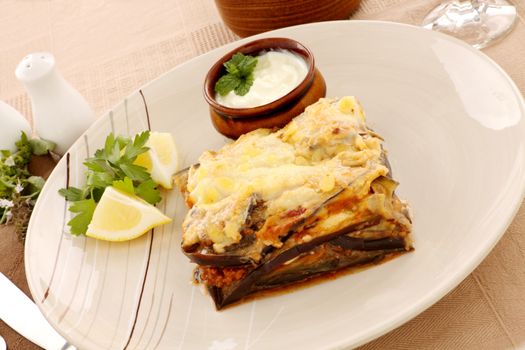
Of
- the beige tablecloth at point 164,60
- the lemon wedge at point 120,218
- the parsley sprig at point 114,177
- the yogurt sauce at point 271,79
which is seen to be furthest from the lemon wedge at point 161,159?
the beige tablecloth at point 164,60

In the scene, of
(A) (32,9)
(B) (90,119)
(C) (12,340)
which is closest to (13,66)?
(A) (32,9)

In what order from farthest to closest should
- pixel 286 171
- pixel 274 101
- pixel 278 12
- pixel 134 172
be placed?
pixel 278 12, pixel 134 172, pixel 274 101, pixel 286 171

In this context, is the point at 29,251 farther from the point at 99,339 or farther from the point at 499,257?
the point at 499,257

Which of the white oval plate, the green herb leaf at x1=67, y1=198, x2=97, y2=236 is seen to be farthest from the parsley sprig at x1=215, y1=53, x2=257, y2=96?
the green herb leaf at x1=67, y1=198, x2=97, y2=236

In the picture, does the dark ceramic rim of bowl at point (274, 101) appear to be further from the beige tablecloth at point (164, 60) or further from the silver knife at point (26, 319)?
the silver knife at point (26, 319)

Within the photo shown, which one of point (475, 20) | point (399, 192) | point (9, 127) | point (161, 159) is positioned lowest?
point (475, 20)

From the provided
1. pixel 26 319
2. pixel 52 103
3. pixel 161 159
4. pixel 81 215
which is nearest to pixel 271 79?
pixel 161 159

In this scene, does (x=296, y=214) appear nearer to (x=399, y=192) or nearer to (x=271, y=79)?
(x=399, y=192)
